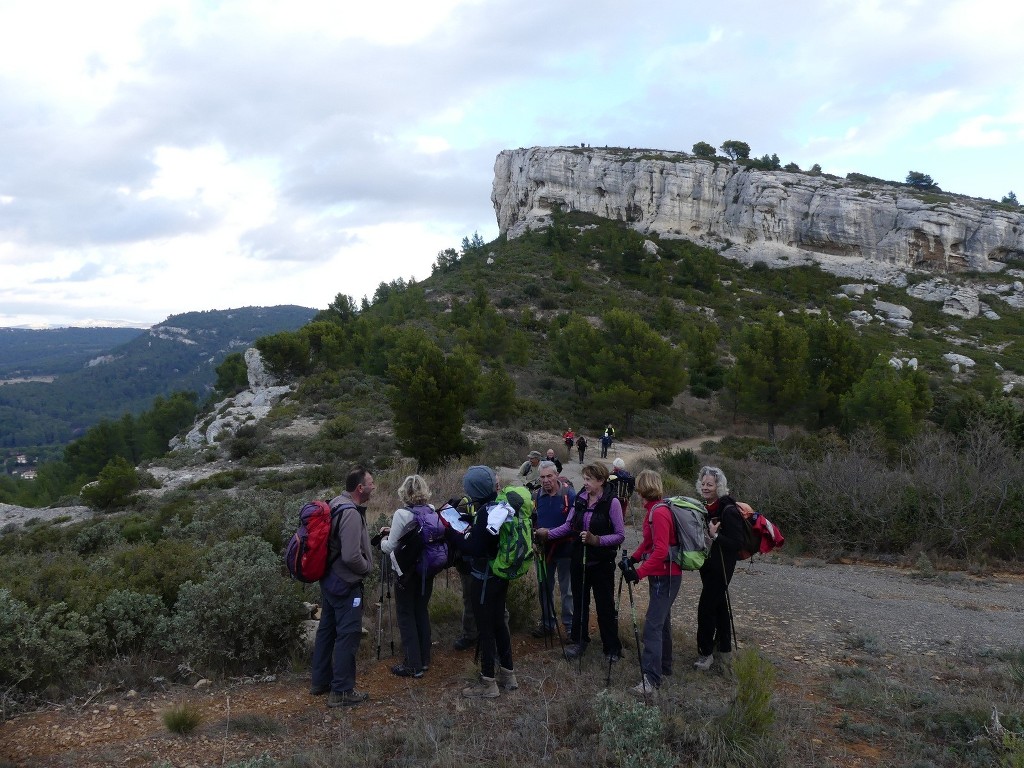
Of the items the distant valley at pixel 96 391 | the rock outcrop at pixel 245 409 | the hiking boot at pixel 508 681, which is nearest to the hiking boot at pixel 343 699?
the hiking boot at pixel 508 681

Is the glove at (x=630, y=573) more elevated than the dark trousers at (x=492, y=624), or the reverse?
the glove at (x=630, y=573)

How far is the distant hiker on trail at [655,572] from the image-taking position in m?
3.98

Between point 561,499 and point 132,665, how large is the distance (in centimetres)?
335

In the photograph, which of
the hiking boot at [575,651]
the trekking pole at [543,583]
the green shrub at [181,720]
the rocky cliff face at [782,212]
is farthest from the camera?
the rocky cliff face at [782,212]

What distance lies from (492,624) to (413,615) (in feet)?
2.37

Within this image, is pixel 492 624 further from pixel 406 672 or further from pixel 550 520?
pixel 550 520

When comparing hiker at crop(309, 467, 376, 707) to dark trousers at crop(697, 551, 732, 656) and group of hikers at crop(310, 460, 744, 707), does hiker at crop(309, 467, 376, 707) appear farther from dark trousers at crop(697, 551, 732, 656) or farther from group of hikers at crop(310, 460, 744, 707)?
dark trousers at crop(697, 551, 732, 656)

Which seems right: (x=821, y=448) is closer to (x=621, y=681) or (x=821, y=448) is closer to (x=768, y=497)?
(x=768, y=497)

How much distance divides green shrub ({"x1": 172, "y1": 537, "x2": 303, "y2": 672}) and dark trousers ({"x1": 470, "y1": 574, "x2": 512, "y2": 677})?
168 centimetres

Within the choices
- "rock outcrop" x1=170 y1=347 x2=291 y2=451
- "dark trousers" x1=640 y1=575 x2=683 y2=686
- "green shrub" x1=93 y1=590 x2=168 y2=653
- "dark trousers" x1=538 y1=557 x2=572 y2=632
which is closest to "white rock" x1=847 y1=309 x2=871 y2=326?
"rock outcrop" x1=170 y1=347 x2=291 y2=451

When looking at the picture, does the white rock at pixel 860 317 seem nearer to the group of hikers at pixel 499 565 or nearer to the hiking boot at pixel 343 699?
the group of hikers at pixel 499 565

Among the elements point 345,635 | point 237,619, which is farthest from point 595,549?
point 237,619

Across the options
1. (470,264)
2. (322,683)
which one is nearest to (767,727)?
(322,683)

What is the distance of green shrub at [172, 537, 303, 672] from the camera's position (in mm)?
4570
